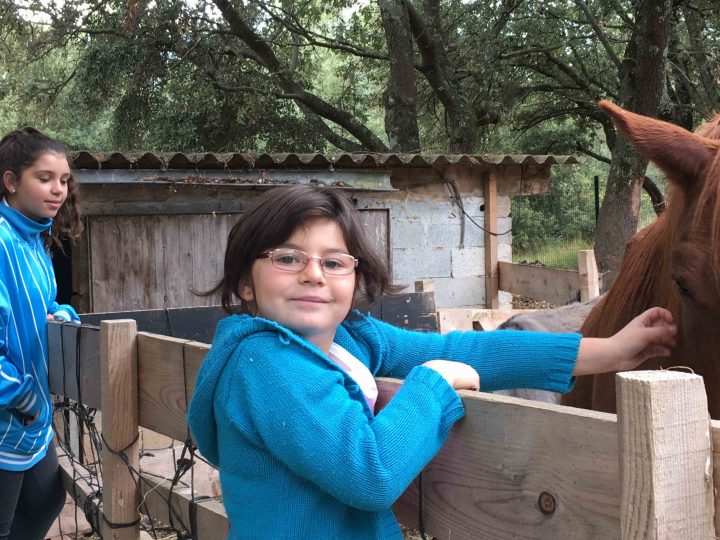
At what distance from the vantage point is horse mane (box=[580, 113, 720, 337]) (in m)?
1.67

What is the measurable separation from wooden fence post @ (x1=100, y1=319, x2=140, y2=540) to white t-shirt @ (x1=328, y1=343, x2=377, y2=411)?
103 cm

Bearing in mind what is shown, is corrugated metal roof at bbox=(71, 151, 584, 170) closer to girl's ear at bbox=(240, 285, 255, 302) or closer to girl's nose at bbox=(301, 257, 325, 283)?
girl's ear at bbox=(240, 285, 255, 302)

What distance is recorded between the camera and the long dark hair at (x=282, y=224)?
1368 millimetres

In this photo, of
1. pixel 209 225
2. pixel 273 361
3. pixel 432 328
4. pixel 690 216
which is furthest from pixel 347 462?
pixel 209 225

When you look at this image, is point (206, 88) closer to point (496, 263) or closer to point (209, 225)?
point (209, 225)

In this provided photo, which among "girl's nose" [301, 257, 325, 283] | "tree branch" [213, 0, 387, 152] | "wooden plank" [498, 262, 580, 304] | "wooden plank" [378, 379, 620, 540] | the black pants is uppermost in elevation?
"tree branch" [213, 0, 387, 152]

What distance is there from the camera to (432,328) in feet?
15.0

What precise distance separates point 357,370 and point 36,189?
69.2 inches

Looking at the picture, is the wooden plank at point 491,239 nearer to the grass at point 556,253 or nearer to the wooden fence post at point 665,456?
the wooden fence post at point 665,456

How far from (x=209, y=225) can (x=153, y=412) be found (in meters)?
5.53

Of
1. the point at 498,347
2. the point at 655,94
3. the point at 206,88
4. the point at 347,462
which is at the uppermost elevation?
the point at 206,88

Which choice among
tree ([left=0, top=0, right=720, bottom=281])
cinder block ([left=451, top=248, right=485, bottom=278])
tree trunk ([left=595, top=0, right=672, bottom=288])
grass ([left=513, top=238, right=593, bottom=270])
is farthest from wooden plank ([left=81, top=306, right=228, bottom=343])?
grass ([left=513, top=238, right=593, bottom=270])

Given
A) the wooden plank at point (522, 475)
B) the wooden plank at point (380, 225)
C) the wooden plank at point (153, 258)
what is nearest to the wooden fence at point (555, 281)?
the wooden plank at point (380, 225)

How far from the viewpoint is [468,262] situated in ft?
29.0
